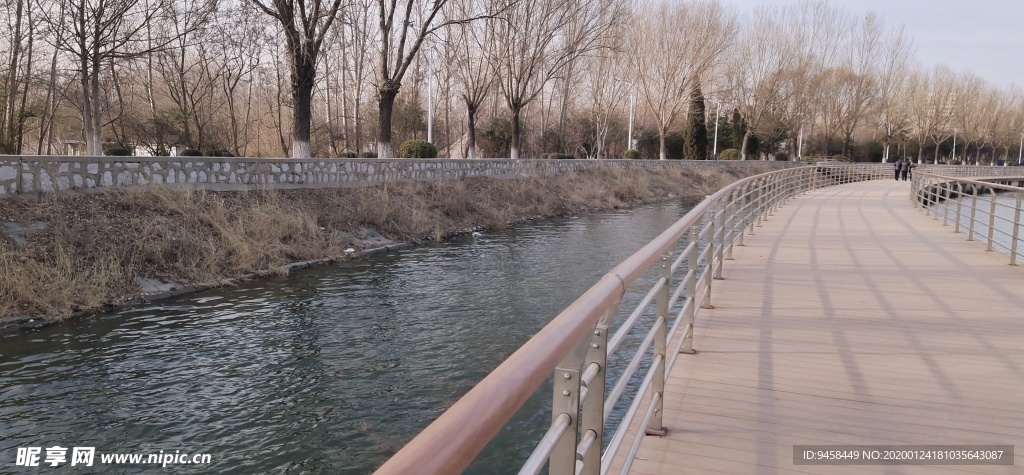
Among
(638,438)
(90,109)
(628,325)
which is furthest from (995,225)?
(90,109)

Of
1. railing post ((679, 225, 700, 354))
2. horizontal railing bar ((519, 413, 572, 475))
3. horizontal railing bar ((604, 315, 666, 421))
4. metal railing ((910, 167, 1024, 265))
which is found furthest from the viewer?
metal railing ((910, 167, 1024, 265))

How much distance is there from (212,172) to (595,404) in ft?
46.5

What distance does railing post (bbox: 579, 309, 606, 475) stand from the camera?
80.5 inches

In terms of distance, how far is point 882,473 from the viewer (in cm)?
330

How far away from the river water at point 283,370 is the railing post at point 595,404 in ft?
10.6

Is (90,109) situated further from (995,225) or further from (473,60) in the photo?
(995,225)

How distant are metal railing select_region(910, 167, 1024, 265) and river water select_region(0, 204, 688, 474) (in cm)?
611

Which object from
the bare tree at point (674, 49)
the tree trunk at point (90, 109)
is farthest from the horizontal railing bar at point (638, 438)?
the bare tree at point (674, 49)

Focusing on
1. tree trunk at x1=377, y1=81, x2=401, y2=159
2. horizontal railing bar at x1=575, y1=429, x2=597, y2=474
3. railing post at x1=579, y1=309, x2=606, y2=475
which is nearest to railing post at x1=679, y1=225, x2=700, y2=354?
railing post at x1=579, y1=309, x2=606, y2=475

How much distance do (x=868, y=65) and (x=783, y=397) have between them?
64461 mm

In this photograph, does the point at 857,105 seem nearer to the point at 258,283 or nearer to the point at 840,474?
the point at 258,283

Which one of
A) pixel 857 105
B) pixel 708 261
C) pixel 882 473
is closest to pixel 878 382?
pixel 882 473

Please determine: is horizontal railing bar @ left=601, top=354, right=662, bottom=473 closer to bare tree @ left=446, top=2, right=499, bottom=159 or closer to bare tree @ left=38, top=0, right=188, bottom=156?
bare tree @ left=38, top=0, right=188, bottom=156

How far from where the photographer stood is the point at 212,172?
14.6 metres
